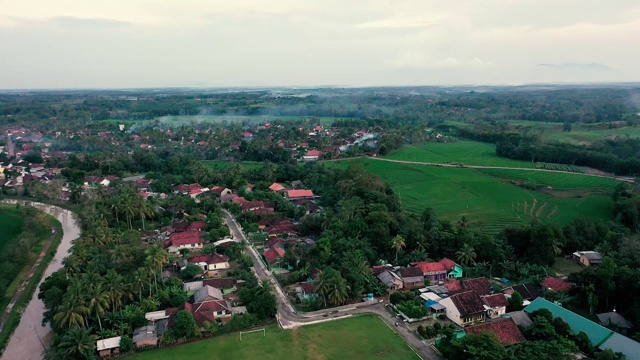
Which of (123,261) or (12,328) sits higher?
(123,261)

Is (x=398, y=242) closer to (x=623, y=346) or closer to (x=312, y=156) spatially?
(x=623, y=346)

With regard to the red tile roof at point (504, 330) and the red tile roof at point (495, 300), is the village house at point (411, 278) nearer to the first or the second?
the red tile roof at point (495, 300)

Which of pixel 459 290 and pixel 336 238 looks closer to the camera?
pixel 459 290

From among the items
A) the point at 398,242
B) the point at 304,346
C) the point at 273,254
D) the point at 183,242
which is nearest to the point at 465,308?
the point at 398,242

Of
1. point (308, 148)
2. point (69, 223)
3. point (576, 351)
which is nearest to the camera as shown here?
point (576, 351)

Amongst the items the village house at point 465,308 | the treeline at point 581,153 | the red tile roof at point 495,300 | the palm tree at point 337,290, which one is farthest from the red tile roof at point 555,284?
the treeline at point 581,153

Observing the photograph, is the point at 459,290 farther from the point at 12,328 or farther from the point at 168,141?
the point at 168,141

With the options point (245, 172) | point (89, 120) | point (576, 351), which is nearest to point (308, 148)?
point (245, 172)
